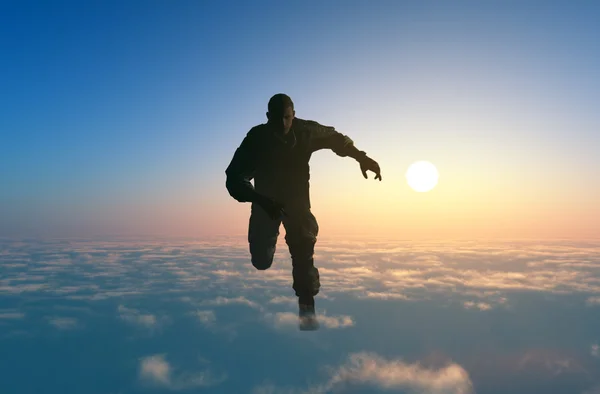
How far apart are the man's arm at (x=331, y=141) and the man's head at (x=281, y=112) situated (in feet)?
1.72

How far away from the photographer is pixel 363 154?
629cm

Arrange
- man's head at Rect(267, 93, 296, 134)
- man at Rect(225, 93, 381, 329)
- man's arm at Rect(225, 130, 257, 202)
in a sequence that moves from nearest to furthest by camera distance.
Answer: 1. man's arm at Rect(225, 130, 257, 202)
2. man's head at Rect(267, 93, 296, 134)
3. man at Rect(225, 93, 381, 329)

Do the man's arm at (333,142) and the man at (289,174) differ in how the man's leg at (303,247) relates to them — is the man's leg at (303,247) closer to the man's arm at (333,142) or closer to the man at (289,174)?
the man at (289,174)

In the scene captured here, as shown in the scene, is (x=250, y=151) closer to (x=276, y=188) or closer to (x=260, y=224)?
(x=276, y=188)

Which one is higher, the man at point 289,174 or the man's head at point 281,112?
the man's head at point 281,112

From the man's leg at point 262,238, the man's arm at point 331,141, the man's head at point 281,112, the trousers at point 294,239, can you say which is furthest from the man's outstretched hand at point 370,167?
the man's leg at point 262,238

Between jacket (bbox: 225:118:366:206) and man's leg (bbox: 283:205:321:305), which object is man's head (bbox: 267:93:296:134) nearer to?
jacket (bbox: 225:118:366:206)

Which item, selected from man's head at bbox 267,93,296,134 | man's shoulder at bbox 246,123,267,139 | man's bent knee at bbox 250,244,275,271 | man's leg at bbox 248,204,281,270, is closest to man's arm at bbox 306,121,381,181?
man's head at bbox 267,93,296,134

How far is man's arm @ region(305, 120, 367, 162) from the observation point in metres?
6.37

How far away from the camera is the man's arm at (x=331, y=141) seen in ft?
20.9

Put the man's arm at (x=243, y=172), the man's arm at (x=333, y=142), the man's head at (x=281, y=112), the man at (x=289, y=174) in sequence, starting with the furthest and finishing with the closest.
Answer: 1. the man's arm at (x=333, y=142)
2. the man at (x=289, y=174)
3. the man's head at (x=281, y=112)
4. the man's arm at (x=243, y=172)

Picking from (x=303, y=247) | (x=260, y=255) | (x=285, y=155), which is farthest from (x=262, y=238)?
(x=285, y=155)

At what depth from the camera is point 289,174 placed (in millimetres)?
6270

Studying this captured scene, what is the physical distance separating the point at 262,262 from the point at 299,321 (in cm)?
107
